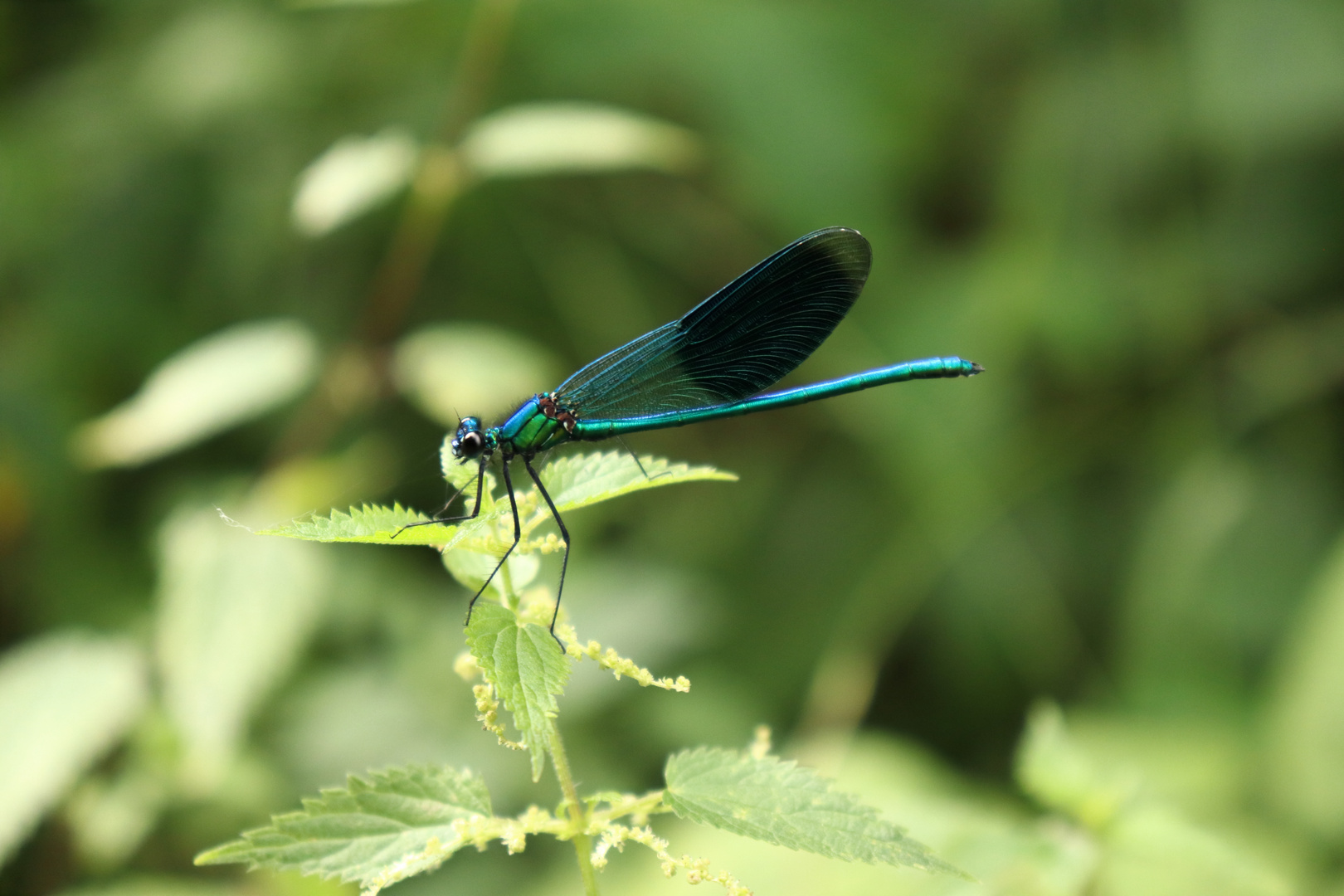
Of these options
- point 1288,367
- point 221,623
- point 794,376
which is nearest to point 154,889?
point 221,623

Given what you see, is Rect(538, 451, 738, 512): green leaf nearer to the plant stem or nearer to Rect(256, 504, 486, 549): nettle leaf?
Rect(256, 504, 486, 549): nettle leaf

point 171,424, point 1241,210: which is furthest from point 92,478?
point 1241,210

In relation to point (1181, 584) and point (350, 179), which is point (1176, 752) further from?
point (350, 179)

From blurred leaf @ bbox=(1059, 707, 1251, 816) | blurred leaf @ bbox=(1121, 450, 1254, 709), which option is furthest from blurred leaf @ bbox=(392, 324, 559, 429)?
blurred leaf @ bbox=(1121, 450, 1254, 709)

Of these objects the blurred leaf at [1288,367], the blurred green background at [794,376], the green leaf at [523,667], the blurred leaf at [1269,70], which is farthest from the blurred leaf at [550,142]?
the blurred leaf at [1288,367]

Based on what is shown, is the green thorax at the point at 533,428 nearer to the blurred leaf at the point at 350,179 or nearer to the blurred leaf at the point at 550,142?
the blurred leaf at the point at 350,179
